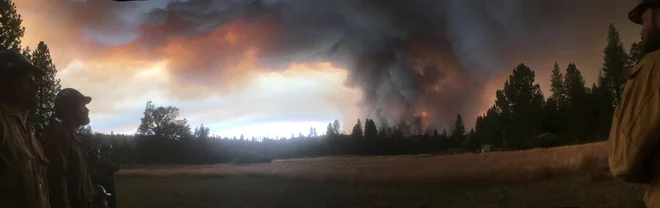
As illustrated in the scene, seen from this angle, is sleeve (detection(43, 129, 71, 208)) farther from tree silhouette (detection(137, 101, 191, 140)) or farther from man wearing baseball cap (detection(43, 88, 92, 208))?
tree silhouette (detection(137, 101, 191, 140))

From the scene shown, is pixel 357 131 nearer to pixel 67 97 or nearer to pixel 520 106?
pixel 520 106

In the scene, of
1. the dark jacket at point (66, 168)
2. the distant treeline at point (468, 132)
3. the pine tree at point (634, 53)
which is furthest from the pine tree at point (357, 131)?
the dark jacket at point (66, 168)

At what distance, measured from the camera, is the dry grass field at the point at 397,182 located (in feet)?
11.2

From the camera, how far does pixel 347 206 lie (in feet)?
13.3

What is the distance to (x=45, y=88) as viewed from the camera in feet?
13.3

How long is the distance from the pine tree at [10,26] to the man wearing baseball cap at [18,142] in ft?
10.6

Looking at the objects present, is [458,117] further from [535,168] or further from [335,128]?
[335,128]

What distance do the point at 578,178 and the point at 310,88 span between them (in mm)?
2438

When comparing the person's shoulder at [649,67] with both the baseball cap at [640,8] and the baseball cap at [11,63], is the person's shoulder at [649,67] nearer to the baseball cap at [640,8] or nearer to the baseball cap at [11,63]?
the baseball cap at [640,8]

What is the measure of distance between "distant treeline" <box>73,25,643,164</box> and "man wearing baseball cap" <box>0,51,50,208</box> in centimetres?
256

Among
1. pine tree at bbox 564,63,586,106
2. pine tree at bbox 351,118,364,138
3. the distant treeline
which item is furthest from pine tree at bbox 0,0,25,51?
pine tree at bbox 564,63,586,106

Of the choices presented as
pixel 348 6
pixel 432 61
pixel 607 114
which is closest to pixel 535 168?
pixel 607 114

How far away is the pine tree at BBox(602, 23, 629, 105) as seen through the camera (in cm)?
369

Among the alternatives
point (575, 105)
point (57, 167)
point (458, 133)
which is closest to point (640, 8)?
point (57, 167)
